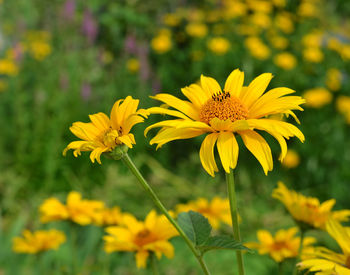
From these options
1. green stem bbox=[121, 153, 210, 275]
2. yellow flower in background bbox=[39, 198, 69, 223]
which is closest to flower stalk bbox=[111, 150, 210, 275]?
green stem bbox=[121, 153, 210, 275]

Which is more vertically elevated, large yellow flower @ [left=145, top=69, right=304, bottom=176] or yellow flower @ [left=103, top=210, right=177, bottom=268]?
large yellow flower @ [left=145, top=69, right=304, bottom=176]

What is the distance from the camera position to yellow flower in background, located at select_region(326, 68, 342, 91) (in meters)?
3.88

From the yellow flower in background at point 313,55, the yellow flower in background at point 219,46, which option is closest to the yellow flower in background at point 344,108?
the yellow flower in background at point 313,55

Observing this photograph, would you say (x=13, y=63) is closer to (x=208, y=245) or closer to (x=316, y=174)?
(x=316, y=174)

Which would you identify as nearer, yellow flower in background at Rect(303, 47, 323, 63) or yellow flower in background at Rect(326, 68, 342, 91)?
yellow flower in background at Rect(326, 68, 342, 91)

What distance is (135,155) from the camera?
3.40m

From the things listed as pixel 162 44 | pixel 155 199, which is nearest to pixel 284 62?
pixel 162 44

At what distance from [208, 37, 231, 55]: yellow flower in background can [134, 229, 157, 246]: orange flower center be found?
314 cm

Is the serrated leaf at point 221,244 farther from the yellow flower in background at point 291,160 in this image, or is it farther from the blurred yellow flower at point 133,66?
the blurred yellow flower at point 133,66

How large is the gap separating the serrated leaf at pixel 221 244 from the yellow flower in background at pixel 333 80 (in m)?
3.59

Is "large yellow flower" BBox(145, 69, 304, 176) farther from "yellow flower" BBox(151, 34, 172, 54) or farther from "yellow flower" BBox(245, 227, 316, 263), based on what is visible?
"yellow flower" BBox(151, 34, 172, 54)

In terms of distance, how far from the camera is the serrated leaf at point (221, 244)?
0.56 meters

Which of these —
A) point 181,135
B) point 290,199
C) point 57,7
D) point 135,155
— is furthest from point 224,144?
point 57,7

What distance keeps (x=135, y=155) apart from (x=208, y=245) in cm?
284
